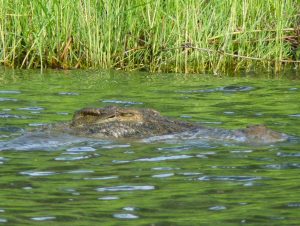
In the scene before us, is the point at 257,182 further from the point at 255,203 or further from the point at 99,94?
the point at 99,94

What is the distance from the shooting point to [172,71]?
14.2 m

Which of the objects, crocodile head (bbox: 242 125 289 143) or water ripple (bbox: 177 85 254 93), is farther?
water ripple (bbox: 177 85 254 93)

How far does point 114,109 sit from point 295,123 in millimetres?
2004

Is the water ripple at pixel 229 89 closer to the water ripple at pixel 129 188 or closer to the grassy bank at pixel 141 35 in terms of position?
the grassy bank at pixel 141 35

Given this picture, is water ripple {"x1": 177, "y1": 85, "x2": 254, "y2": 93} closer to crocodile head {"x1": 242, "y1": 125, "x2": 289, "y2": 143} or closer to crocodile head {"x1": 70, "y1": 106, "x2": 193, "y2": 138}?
crocodile head {"x1": 70, "y1": 106, "x2": 193, "y2": 138}

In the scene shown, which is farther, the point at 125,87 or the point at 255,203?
the point at 125,87

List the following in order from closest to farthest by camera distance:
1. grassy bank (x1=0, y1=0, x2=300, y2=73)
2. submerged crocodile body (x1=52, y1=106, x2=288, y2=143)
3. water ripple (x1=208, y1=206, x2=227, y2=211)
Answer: water ripple (x1=208, y1=206, x2=227, y2=211) → submerged crocodile body (x1=52, y1=106, x2=288, y2=143) → grassy bank (x1=0, y1=0, x2=300, y2=73)

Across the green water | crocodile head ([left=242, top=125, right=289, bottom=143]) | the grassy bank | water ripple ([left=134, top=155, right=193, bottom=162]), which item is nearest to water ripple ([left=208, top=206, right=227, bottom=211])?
the green water

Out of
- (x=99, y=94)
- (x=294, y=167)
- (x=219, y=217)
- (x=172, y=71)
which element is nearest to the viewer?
(x=219, y=217)

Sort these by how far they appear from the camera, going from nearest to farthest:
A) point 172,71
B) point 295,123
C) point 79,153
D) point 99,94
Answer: point 79,153 → point 295,123 → point 99,94 → point 172,71

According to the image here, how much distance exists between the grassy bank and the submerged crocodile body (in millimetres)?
5642

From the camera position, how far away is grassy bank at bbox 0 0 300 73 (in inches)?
547

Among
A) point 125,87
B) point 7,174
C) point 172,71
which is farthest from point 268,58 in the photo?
point 7,174

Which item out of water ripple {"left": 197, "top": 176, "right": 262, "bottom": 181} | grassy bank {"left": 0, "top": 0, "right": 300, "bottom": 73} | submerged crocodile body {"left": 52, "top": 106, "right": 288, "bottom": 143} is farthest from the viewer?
grassy bank {"left": 0, "top": 0, "right": 300, "bottom": 73}
